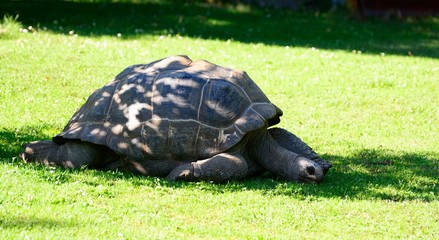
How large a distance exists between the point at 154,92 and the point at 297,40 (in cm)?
1103

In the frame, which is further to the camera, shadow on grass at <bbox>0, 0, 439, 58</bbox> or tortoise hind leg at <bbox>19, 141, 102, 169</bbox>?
shadow on grass at <bbox>0, 0, 439, 58</bbox>

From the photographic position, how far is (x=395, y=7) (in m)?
24.6

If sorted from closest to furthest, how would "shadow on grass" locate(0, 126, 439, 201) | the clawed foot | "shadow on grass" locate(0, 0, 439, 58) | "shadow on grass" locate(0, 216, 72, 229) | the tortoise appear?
"shadow on grass" locate(0, 216, 72, 229) → "shadow on grass" locate(0, 126, 439, 201) → the clawed foot → the tortoise → "shadow on grass" locate(0, 0, 439, 58)

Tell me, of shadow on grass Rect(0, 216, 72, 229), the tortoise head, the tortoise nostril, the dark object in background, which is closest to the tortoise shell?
the tortoise head

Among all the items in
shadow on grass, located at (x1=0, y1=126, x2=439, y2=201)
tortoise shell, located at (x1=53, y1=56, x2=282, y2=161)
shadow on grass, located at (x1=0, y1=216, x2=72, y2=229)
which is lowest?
shadow on grass, located at (x1=0, y1=126, x2=439, y2=201)

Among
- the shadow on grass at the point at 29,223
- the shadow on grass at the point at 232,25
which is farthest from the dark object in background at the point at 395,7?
the shadow on grass at the point at 29,223

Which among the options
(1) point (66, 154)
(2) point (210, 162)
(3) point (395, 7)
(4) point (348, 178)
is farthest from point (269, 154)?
(3) point (395, 7)

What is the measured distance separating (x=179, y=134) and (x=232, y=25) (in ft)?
42.1

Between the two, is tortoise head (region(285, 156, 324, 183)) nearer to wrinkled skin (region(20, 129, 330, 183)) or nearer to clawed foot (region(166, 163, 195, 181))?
wrinkled skin (region(20, 129, 330, 183))

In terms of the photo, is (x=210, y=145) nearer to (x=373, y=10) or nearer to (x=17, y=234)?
(x=17, y=234)

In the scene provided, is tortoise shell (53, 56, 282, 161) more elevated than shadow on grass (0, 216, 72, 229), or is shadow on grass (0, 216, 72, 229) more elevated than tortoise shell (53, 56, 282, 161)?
tortoise shell (53, 56, 282, 161)

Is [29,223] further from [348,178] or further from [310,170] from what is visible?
[348,178]

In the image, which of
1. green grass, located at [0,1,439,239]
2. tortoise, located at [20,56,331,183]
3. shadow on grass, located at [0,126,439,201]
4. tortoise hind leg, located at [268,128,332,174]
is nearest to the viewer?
green grass, located at [0,1,439,239]

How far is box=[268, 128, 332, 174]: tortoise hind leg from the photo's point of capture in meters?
9.34
